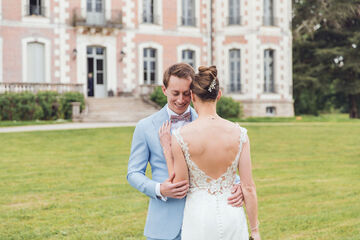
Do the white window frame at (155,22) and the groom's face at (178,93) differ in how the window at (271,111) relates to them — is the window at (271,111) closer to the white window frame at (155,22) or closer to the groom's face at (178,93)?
the white window frame at (155,22)

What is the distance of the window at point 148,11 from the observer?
26.2 m

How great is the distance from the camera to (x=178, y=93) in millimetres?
2791

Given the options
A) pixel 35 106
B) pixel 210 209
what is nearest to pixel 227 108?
pixel 35 106

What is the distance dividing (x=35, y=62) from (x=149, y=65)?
5.53 m

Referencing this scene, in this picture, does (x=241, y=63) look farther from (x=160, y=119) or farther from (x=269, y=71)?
(x=160, y=119)

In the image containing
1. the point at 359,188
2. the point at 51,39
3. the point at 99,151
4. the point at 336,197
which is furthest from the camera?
the point at 51,39

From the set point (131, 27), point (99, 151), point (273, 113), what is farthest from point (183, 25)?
point (99, 151)

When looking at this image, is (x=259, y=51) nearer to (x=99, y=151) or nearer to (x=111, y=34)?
(x=111, y=34)

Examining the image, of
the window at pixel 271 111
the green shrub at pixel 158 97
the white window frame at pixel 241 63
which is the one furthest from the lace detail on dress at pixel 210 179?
the window at pixel 271 111

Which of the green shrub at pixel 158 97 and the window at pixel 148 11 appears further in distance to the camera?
the window at pixel 148 11

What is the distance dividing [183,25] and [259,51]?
13.4ft

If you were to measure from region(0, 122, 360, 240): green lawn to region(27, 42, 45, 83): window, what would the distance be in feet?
34.5

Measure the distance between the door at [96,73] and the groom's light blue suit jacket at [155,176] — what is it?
22.5 m

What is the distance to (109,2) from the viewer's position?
25016 millimetres
